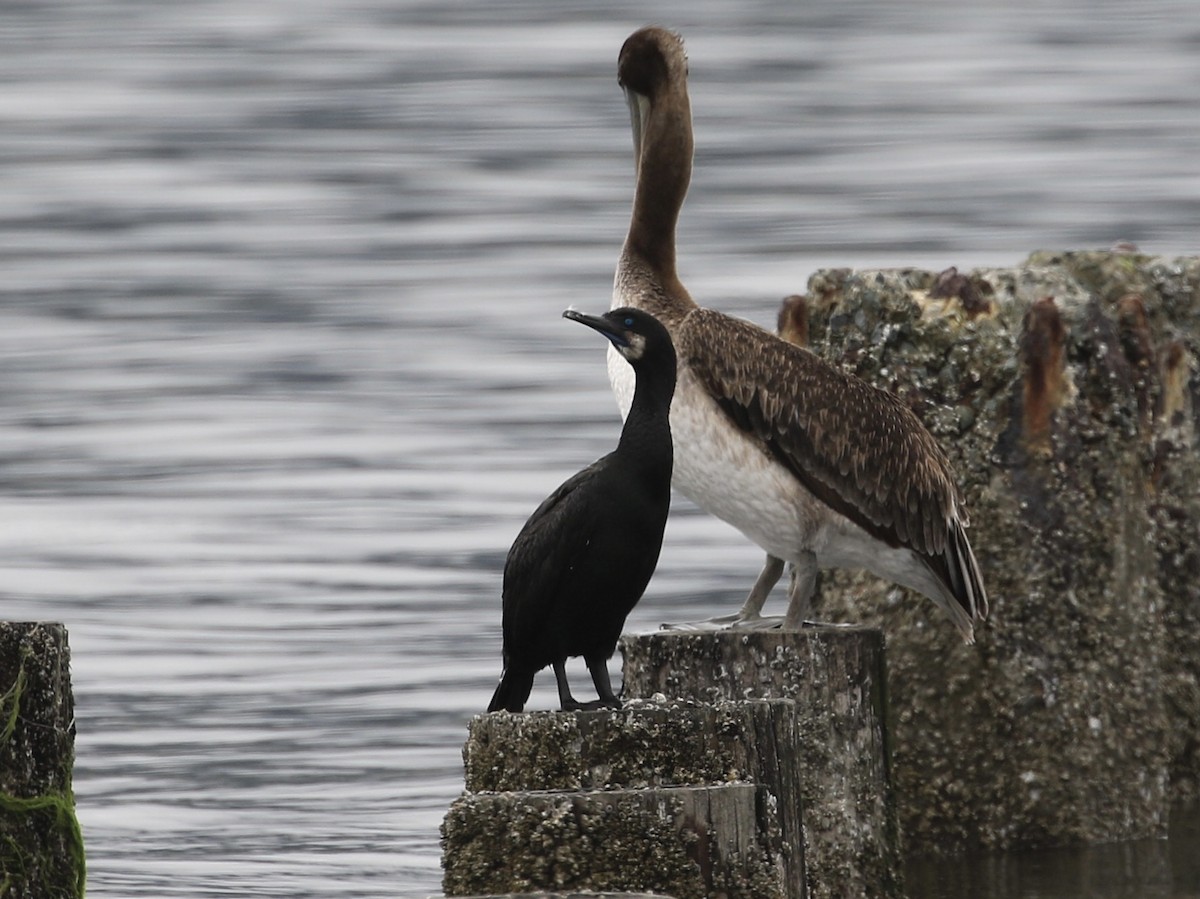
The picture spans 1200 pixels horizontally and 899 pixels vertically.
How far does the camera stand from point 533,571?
6.37 metres

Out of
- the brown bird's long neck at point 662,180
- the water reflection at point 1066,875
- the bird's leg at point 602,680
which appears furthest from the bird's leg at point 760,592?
the bird's leg at point 602,680

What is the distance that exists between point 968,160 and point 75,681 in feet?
75.9

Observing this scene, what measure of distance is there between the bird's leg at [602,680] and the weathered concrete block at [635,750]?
32.9 inches

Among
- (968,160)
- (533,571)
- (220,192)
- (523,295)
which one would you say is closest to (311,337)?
(523,295)

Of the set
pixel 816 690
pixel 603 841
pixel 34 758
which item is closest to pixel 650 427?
pixel 816 690

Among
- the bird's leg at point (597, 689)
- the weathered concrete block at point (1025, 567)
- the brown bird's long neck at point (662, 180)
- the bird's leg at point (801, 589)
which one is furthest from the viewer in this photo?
the brown bird's long neck at point (662, 180)

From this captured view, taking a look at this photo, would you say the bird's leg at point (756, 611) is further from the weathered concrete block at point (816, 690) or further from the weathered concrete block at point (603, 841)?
the weathered concrete block at point (603, 841)

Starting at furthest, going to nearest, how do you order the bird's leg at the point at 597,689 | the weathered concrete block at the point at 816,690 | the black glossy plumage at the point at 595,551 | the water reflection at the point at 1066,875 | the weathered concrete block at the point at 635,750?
1. the water reflection at the point at 1066,875
2. the weathered concrete block at the point at 816,690
3. the black glossy plumage at the point at 595,551
4. the bird's leg at the point at 597,689
5. the weathered concrete block at the point at 635,750

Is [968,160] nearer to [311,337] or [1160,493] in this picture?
[311,337]

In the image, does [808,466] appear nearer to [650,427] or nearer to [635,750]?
[650,427]

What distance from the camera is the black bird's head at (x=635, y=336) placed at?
258 inches

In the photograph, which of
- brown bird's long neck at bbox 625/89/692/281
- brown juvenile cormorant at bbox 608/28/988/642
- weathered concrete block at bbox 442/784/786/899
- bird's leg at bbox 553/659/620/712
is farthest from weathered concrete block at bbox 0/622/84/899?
brown bird's long neck at bbox 625/89/692/281

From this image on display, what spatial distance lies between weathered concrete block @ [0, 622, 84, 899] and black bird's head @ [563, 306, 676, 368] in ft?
5.64

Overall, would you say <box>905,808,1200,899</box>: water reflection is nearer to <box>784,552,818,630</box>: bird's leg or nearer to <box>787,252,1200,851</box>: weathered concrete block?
<box>787,252,1200,851</box>: weathered concrete block
